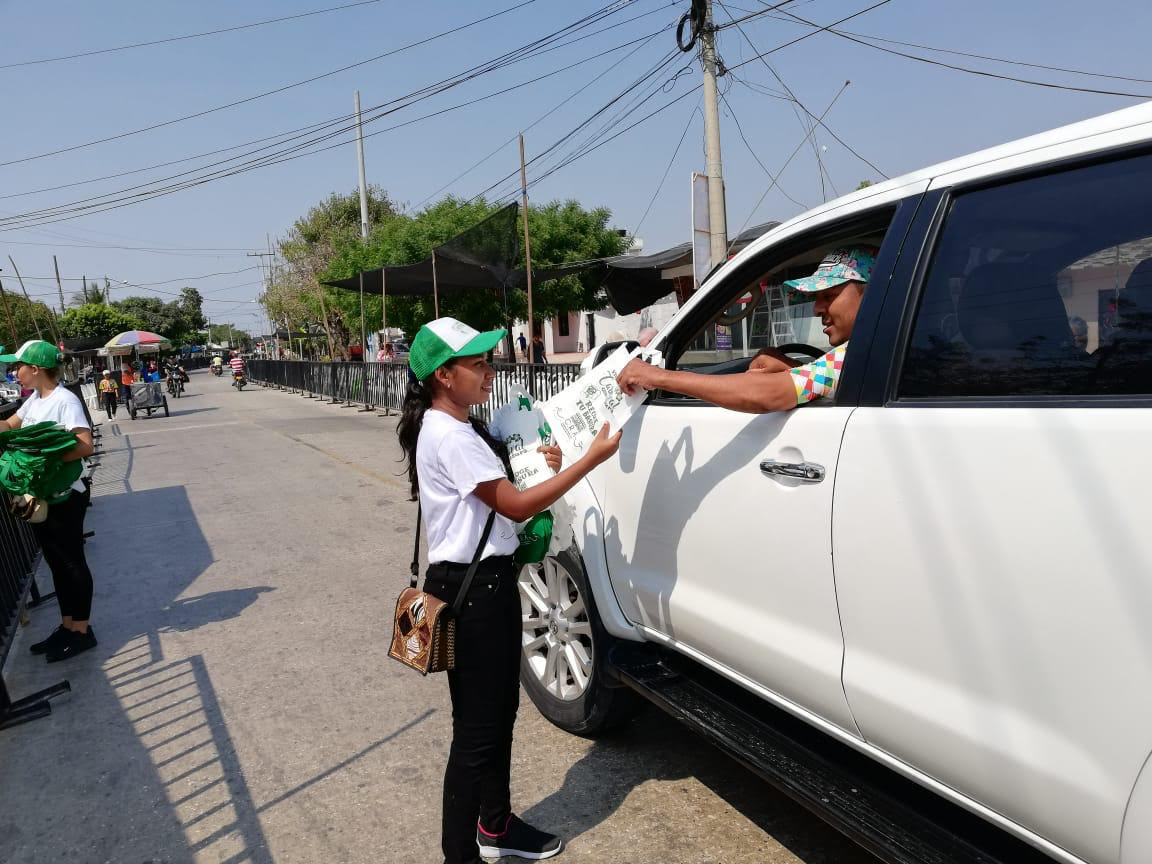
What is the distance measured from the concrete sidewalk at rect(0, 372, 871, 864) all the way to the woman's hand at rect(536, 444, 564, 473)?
4.38 feet

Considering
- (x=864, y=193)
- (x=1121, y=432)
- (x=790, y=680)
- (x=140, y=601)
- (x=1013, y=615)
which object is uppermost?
(x=864, y=193)

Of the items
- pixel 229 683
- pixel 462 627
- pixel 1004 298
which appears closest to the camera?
pixel 1004 298

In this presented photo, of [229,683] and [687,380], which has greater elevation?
[687,380]

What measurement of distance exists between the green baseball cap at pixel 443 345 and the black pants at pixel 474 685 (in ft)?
1.97

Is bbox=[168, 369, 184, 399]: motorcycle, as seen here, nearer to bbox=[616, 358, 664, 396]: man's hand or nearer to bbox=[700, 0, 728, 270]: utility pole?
bbox=[700, 0, 728, 270]: utility pole

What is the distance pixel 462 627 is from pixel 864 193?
167 centimetres

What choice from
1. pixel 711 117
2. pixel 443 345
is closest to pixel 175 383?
pixel 711 117

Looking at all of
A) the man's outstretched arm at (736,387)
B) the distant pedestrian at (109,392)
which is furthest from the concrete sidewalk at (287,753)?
the distant pedestrian at (109,392)

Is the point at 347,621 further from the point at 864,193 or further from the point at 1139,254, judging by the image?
the point at 1139,254

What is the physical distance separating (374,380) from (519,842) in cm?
1847

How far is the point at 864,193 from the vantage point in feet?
7.42

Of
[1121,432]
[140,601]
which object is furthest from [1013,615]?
[140,601]

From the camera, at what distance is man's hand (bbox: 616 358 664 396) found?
7.93ft

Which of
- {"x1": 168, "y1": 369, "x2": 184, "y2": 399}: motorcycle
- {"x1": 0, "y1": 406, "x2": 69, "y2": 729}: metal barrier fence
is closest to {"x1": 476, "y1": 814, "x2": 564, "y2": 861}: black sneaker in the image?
{"x1": 0, "y1": 406, "x2": 69, "y2": 729}: metal barrier fence
